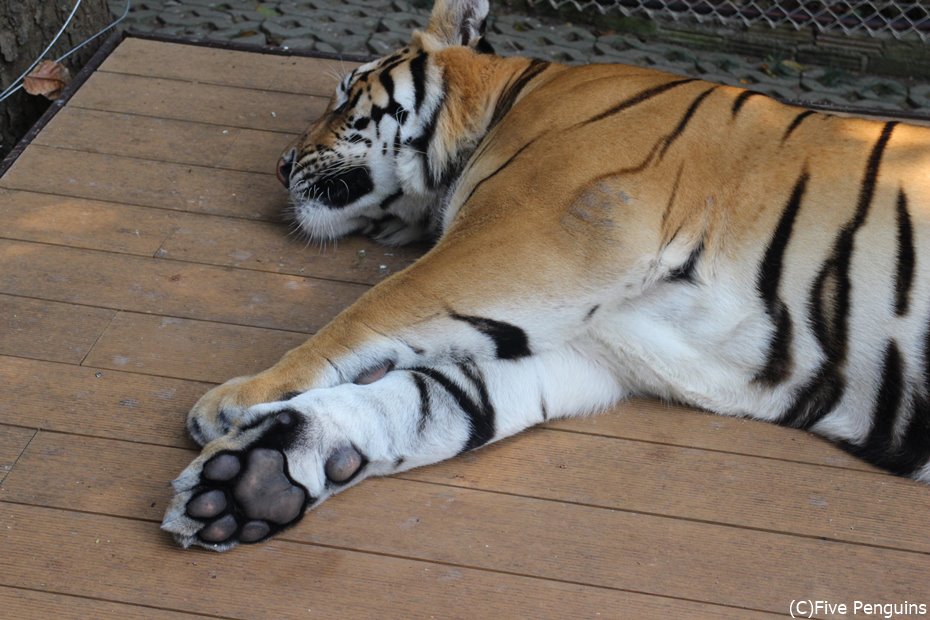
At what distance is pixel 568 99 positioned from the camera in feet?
7.07

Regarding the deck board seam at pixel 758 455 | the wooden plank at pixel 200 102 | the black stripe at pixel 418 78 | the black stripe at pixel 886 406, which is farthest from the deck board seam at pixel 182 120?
the black stripe at pixel 886 406

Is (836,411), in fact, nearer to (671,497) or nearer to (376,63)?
(671,497)

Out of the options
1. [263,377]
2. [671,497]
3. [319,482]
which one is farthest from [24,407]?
[671,497]

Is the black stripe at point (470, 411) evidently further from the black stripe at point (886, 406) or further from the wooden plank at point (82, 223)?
the wooden plank at point (82, 223)

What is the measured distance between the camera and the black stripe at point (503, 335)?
1.92 m

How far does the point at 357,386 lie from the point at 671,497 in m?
0.61

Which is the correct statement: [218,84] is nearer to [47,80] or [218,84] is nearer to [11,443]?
[47,80]

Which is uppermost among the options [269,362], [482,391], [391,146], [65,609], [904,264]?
[904,264]

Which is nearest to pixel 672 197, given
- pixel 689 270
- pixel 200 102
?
pixel 689 270

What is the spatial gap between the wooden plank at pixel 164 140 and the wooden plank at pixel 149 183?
0.04m

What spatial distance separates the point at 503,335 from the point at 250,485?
55 centimetres

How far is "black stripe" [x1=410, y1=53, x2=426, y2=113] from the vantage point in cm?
242

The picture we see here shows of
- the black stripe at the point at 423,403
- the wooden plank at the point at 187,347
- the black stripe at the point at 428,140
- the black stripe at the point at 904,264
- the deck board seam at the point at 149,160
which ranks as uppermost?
the black stripe at the point at 904,264

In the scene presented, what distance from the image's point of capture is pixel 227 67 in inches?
128
